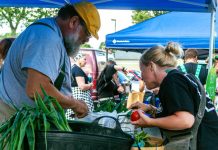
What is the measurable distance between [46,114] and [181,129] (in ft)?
3.18

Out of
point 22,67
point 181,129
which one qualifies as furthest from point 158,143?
point 22,67

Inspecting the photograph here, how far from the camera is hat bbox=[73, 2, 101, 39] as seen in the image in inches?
116

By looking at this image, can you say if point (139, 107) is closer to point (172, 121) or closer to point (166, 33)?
point (172, 121)

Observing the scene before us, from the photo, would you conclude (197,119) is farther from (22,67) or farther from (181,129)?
(22,67)

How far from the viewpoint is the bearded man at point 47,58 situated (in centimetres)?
258

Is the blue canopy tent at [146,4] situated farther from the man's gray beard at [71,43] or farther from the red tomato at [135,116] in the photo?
the red tomato at [135,116]

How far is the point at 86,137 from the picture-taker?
2035mm

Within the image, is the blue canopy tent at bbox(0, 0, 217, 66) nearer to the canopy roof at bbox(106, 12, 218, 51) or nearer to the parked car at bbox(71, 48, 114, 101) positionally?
the canopy roof at bbox(106, 12, 218, 51)

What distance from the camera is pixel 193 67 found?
23.7ft

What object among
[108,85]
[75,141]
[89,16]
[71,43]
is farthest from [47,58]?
[108,85]

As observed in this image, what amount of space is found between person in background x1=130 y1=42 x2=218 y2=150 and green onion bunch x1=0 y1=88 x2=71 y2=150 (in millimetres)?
730

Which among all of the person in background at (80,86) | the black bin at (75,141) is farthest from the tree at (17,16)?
the black bin at (75,141)

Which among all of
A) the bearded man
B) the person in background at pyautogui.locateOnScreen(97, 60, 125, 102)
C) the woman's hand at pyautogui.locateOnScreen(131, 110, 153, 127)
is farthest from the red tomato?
the person in background at pyautogui.locateOnScreen(97, 60, 125, 102)

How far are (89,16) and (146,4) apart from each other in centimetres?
254
